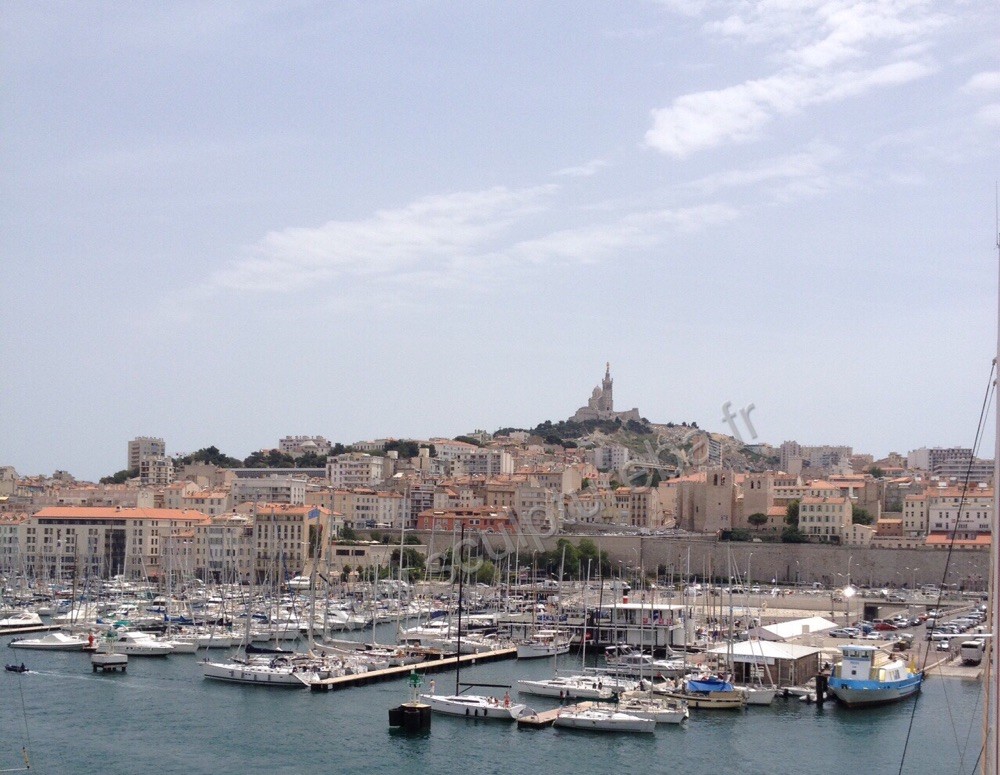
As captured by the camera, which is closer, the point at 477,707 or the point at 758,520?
the point at 477,707

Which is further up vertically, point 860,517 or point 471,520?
point 860,517

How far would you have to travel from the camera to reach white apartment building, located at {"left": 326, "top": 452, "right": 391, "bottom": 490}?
229ft

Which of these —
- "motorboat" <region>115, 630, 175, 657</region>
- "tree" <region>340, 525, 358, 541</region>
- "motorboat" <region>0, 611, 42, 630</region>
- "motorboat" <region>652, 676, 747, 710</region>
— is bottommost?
"motorboat" <region>0, 611, 42, 630</region>

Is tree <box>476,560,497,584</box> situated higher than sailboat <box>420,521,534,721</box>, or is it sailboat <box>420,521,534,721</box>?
tree <box>476,560,497,584</box>

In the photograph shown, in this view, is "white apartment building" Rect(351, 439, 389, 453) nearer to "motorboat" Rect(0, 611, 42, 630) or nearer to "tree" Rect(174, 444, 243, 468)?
"tree" Rect(174, 444, 243, 468)

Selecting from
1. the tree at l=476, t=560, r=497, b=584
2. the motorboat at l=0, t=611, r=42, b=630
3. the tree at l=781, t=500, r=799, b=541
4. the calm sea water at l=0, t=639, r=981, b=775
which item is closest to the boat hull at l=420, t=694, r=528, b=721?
the calm sea water at l=0, t=639, r=981, b=775

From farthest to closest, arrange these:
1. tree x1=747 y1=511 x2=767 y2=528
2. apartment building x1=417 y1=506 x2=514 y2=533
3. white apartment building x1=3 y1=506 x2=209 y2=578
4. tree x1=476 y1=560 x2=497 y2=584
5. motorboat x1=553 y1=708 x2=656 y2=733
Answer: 1. tree x1=747 y1=511 x2=767 y2=528
2. apartment building x1=417 y1=506 x2=514 y2=533
3. white apartment building x1=3 y1=506 x2=209 y2=578
4. tree x1=476 y1=560 x2=497 y2=584
5. motorboat x1=553 y1=708 x2=656 y2=733

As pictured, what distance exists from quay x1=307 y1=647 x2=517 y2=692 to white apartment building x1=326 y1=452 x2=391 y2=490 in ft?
137

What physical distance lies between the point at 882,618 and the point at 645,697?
15.7 metres

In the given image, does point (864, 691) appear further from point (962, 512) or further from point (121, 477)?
point (121, 477)

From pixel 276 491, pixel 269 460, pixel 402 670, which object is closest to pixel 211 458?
pixel 269 460

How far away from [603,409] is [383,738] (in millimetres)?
86606

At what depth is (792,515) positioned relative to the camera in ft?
170

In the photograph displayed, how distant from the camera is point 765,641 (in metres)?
25.6
